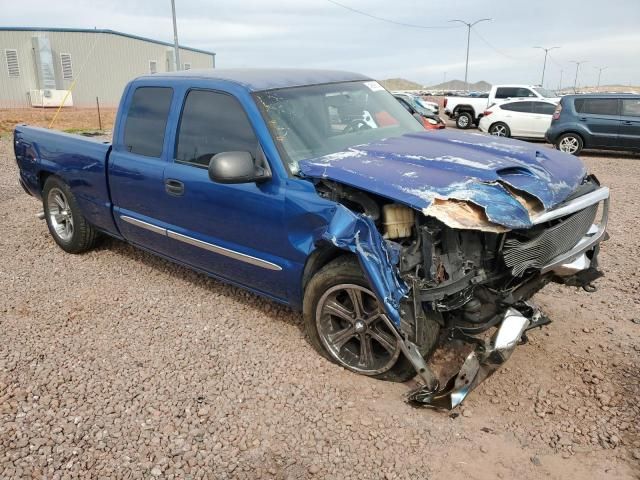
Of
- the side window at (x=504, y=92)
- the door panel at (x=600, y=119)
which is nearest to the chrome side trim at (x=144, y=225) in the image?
the door panel at (x=600, y=119)

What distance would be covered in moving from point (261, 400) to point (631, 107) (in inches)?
548

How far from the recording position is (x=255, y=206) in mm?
3564

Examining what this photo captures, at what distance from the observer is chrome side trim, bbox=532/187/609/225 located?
2875 millimetres

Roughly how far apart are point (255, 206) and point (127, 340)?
56.2 inches

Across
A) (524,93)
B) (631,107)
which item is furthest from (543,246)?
(524,93)

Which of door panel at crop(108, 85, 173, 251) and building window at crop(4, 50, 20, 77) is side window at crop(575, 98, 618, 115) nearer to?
door panel at crop(108, 85, 173, 251)

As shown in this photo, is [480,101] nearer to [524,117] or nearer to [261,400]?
[524,117]

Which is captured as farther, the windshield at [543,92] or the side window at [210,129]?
the windshield at [543,92]

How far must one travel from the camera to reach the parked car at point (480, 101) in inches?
839

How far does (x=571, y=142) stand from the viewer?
46.5ft

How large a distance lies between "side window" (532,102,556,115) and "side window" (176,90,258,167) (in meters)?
15.9

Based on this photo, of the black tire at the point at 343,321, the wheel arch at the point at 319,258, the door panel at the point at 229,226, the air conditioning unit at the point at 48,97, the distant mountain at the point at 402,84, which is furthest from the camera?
the distant mountain at the point at 402,84

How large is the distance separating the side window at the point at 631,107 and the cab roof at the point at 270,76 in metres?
11.7

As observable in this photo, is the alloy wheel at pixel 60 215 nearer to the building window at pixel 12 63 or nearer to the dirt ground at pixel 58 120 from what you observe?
the dirt ground at pixel 58 120
